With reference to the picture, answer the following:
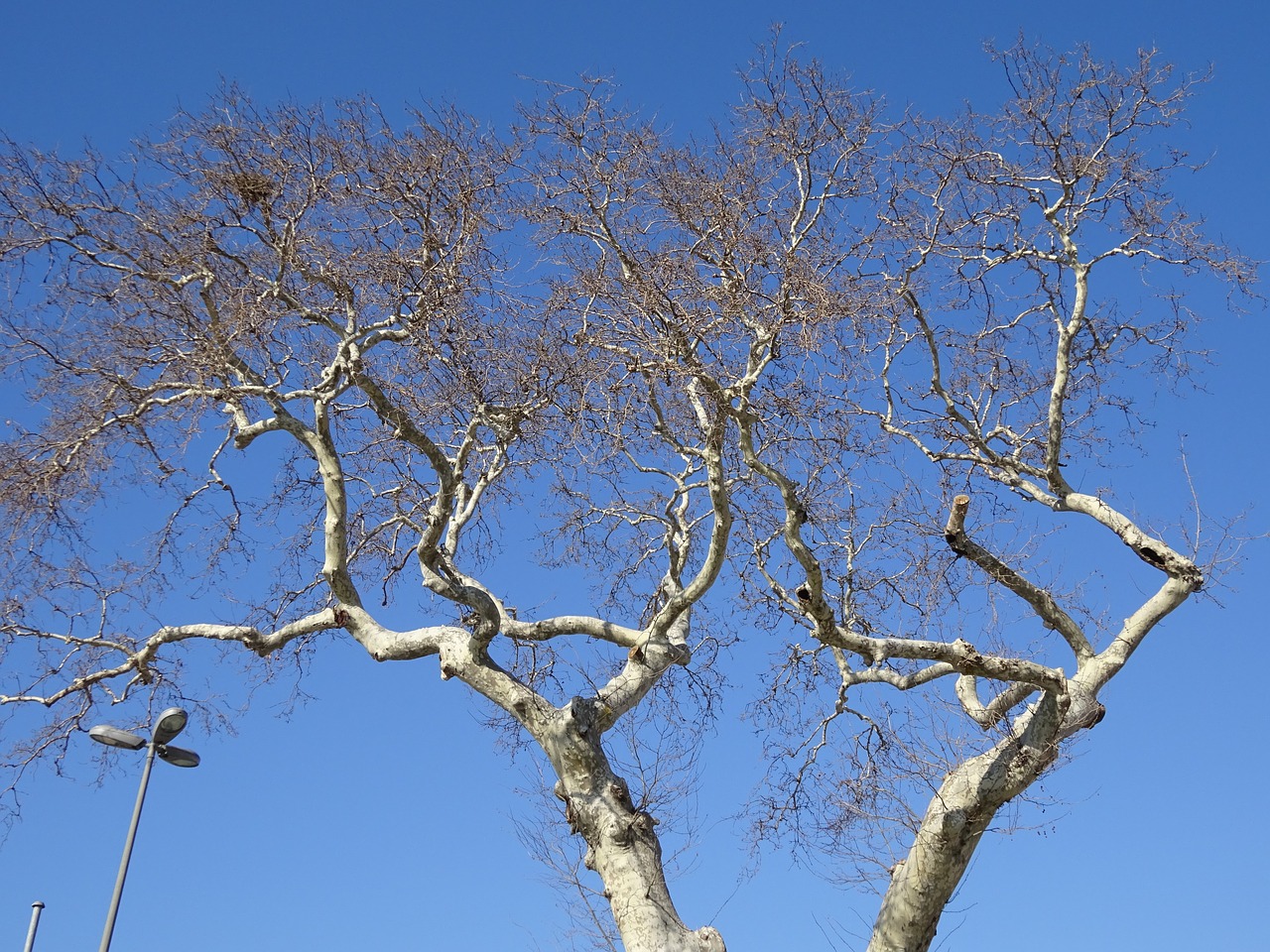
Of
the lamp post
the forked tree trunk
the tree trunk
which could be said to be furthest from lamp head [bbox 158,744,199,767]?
the forked tree trunk

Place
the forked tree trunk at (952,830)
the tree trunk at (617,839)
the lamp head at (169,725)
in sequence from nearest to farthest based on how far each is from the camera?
the tree trunk at (617,839) → the forked tree trunk at (952,830) → the lamp head at (169,725)

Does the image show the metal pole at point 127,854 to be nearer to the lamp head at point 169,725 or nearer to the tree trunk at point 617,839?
the lamp head at point 169,725

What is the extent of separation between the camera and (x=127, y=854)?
8688mm

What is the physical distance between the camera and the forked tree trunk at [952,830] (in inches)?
327

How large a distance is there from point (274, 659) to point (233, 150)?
413cm

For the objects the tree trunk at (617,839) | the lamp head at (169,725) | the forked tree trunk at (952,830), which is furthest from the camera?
the lamp head at (169,725)

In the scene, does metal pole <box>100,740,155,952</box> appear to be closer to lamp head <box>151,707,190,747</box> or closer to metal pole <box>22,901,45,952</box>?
lamp head <box>151,707,190,747</box>

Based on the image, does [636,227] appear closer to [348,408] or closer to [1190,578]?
[348,408]

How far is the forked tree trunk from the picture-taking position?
8.31 meters

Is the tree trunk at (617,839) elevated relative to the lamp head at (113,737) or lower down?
lower down

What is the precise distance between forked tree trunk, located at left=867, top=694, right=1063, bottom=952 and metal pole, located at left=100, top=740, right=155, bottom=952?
4.86 m

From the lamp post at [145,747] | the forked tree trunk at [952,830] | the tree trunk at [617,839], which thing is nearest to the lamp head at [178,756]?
the lamp post at [145,747]

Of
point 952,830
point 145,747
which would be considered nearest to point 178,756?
point 145,747

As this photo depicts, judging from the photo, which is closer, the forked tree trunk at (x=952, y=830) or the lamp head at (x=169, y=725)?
the forked tree trunk at (x=952, y=830)
